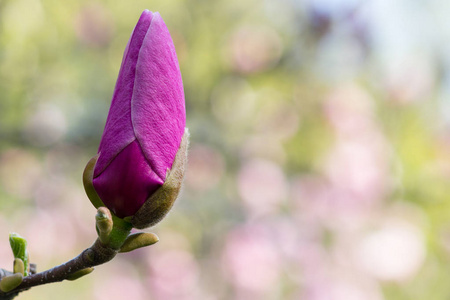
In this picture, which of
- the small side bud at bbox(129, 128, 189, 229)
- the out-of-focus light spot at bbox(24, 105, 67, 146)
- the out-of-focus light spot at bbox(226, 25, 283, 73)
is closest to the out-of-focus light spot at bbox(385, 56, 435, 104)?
the out-of-focus light spot at bbox(226, 25, 283, 73)

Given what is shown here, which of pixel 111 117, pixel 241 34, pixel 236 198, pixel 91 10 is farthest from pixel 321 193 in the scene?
pixel 111 117

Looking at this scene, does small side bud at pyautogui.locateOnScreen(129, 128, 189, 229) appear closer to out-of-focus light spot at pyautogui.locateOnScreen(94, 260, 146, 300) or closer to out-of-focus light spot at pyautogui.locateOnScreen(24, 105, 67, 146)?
out-of-focus light spot at pyautogui.locateOnScreen(24, 105, 67, 146)

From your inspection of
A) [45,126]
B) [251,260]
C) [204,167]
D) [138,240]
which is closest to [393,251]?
[251,260]

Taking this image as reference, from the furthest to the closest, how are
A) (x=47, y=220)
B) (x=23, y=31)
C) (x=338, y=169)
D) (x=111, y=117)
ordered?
(x=47, y=220)
(x=338, y=169)
(x=23, y=31)
(x=111, y=117)

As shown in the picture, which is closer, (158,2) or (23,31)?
(23,31)

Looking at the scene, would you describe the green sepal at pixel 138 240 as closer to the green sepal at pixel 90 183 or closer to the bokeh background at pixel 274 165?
the green sepal at pixel 90 183

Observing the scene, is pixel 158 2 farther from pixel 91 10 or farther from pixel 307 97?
pixel 307 97
